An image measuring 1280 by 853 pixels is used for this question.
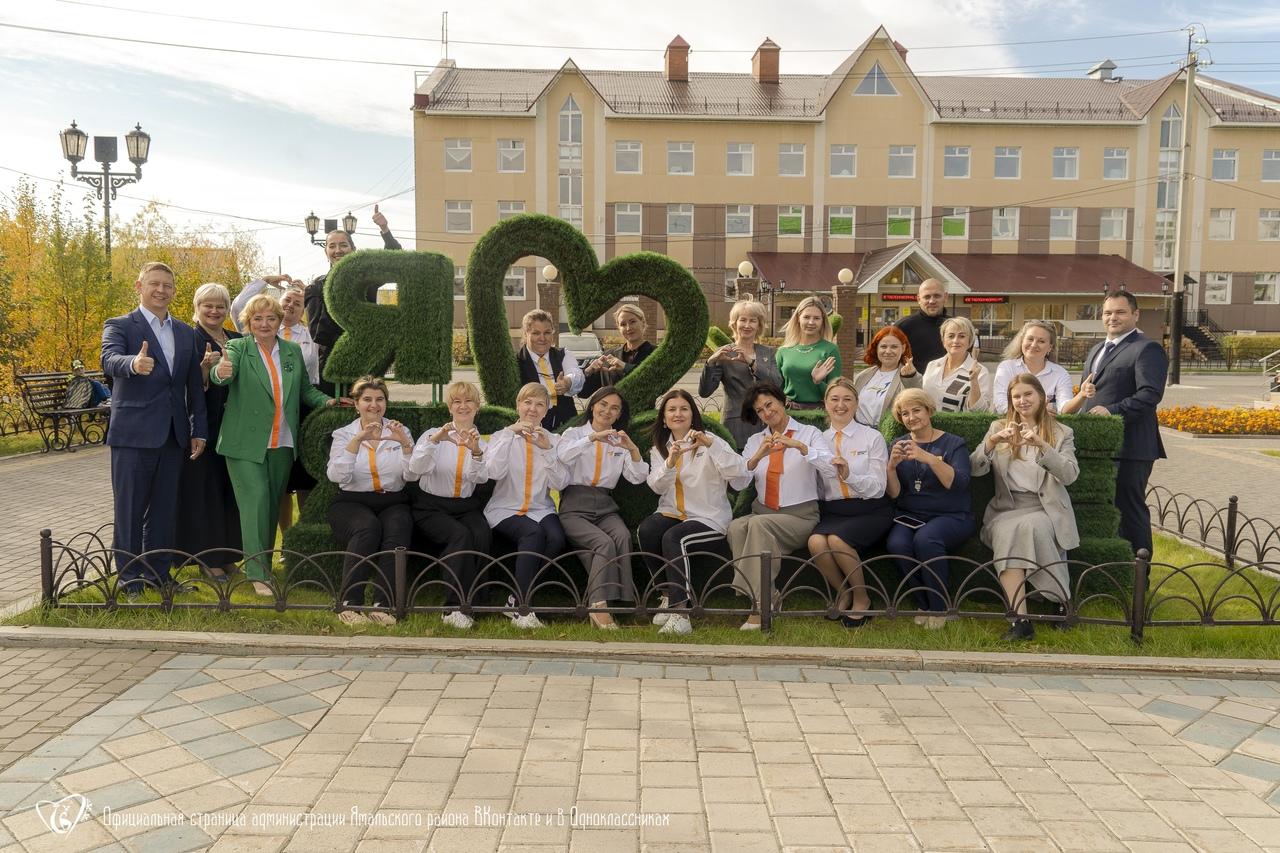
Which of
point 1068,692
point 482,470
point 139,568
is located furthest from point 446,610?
point 1068,692

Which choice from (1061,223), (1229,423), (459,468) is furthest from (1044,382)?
(1061,223)

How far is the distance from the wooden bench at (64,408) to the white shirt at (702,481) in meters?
11.3

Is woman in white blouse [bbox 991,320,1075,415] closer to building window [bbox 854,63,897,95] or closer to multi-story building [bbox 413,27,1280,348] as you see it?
multi-story building [bbox 413,27,1280,348]

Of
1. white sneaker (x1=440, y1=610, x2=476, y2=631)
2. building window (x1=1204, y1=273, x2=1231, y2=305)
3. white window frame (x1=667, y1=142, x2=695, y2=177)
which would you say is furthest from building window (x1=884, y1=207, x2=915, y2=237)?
white sneaker (x1=440, y1=610, x2=476, y2=631)

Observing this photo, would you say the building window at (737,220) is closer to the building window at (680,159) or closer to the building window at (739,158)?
the building window at (739,158)

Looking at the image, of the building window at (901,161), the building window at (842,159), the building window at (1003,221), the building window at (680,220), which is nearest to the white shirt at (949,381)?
the building window at (680,220)

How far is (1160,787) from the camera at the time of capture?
12.7ft

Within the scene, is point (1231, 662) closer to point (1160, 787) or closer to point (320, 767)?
point (1160, 787)

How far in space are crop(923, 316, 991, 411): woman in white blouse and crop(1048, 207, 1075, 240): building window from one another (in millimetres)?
39133

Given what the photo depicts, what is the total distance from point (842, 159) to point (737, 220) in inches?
211

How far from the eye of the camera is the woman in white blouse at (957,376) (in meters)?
6.64

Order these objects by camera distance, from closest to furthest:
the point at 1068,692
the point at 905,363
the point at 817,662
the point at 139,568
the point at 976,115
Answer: the point at 1068,692 → the point at 817,662 → the point at 139,568 → the point at 905,363 → the point at 976,115

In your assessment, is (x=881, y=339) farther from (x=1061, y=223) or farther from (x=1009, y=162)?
(x=1061, y=223)

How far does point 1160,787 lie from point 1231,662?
5.89 feet
